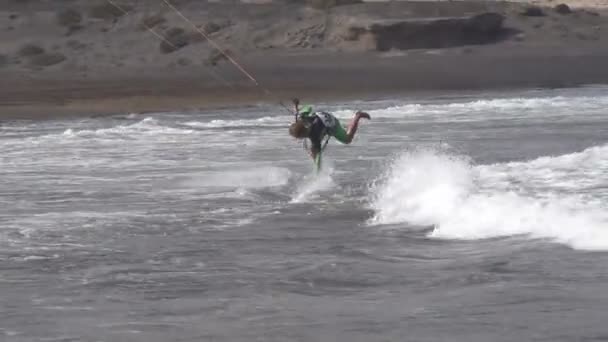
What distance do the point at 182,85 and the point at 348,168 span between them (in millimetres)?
15949

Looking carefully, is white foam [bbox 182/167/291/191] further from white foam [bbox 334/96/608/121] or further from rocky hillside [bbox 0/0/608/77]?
rocky hillside [bbox 0/0/608/77]

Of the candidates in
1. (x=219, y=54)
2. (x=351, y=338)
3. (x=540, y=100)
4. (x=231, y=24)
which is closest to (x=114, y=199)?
(x=351, y=338)

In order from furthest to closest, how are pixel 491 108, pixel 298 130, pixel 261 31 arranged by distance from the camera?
pixel 261 31, pixel 491 108, pixel 298 130

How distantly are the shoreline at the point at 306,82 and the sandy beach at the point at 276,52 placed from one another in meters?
0.05

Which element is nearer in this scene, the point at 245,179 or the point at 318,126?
the point at 318,126

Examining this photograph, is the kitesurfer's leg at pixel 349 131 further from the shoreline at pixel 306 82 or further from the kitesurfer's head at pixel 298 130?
the shoreline at pixel 306 82

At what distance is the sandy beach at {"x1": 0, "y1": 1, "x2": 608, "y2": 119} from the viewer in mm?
34594

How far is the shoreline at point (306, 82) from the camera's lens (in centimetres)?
3294

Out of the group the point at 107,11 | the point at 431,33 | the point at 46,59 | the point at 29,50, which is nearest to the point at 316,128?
the point at 46,59

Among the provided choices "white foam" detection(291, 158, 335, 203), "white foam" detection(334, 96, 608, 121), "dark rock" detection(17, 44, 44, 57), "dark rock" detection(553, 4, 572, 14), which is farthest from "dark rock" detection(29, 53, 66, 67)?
"white foam" detection(291, 158, 335, 203)

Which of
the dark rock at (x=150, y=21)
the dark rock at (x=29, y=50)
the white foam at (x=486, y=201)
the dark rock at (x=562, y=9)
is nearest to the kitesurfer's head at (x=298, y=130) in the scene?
the white foam at (x=486, y=201)

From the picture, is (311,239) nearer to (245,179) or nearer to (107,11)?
(245,179)

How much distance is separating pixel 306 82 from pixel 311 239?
2160cm

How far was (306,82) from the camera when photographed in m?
35.7
